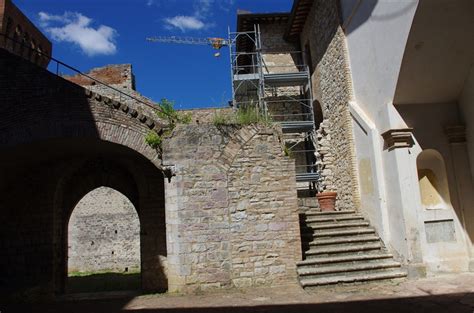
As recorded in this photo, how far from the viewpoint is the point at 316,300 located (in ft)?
21.2

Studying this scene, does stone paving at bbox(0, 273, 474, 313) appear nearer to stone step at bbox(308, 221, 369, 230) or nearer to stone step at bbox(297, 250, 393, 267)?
stone step at bbox(297, 250, 393, 267)

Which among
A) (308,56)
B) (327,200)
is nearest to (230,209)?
(327,200)

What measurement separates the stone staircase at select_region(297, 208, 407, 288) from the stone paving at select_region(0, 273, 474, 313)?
25cm

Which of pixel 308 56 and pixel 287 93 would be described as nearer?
pixel 308 56

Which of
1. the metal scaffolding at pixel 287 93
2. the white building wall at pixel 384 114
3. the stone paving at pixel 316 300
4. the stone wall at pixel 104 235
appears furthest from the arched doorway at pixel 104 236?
the white building wall at pixel 384 114

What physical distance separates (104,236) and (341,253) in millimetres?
14318

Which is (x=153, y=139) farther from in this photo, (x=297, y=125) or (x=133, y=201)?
(x=297, y=125)

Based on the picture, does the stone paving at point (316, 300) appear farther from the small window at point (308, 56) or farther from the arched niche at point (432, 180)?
the small window at point (308, 56)

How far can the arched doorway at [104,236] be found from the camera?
19.3 metres

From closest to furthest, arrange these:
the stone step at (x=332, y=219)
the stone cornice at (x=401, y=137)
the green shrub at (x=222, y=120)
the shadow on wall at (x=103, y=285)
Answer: the stone cornice at (x=401, y=137)
the green shrub at (x=222, y=120)
the stone step at (x=332, y=219)
the shadow on wall at (x=103, y=285)

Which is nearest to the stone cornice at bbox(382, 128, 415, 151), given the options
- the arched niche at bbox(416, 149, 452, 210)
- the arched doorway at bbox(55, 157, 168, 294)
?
the arched niche at bbox(416, 149, 452, 210)

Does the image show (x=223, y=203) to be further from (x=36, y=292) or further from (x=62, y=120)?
(x=36, y=292)

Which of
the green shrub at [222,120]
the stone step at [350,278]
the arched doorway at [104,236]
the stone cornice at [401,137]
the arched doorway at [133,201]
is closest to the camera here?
the stone step at [350,278]

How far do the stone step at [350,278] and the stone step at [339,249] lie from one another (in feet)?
2.25
